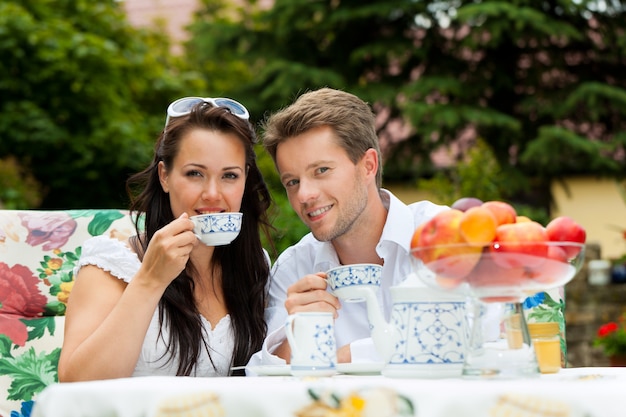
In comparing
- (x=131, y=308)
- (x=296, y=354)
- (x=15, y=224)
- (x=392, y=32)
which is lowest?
(x=296, y=354)

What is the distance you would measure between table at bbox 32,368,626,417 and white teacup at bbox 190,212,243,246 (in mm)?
886

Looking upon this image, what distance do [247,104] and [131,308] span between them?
9817 millimetres

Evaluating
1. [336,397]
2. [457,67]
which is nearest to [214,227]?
[336,397]

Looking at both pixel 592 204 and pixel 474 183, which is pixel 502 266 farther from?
pixel 592 204

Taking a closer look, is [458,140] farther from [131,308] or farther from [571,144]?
[131,308]

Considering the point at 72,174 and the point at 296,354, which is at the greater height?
the point at 72,174

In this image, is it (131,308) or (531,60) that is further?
(531,60)

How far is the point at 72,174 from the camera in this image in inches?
494

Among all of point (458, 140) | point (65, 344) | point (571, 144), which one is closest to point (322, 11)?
point (458, 140)

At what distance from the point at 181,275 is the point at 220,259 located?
0.71 ft

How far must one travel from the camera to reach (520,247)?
180 centimetres

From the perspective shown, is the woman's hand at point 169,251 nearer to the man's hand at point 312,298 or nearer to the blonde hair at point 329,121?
the man's hand at point 312,298

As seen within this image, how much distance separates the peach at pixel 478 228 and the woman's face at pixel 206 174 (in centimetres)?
132

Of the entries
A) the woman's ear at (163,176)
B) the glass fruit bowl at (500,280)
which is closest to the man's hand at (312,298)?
the glass fruit bowl at (500,280)
